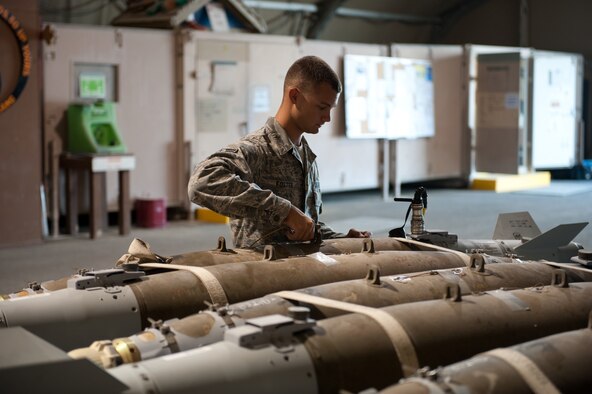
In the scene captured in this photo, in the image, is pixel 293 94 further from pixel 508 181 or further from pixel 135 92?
pixel 508 181

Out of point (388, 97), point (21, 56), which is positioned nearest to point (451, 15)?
point (388, 97)

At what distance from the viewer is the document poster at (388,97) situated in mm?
10797

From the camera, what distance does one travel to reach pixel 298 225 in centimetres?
304

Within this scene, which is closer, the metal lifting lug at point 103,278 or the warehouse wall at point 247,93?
the metal lifting lug at point 103,278

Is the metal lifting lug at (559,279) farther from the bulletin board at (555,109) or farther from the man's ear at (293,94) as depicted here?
the bulletin board at (555,109)

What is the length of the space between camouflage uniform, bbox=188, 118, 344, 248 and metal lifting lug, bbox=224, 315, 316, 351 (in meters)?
0.97

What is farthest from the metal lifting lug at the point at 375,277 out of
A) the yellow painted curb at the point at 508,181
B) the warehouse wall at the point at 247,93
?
the yellow painted curb at the point at 508,181

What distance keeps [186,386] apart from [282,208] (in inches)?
47.4

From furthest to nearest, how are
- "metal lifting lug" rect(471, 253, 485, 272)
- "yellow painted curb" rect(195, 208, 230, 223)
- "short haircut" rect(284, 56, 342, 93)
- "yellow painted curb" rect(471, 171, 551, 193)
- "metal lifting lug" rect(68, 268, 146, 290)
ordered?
"yellow painted curb" rect(471, 171, 551, 193), "yellow painted curb" rect(195, 208, 230, 223), "short haircut" rect(284, 56, 342, 93), "metal lifting lug" rect(471, 253, 485, 272), "metal lifting lug" rect(68, 268, 146, 290)

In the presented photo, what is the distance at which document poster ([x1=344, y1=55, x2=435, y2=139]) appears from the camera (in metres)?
10.8

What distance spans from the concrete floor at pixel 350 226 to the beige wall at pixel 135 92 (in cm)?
54

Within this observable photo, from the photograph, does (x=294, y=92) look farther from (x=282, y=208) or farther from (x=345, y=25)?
(x=345, y=25)

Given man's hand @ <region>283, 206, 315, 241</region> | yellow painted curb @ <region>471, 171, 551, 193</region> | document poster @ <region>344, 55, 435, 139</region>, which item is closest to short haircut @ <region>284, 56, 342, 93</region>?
man's hand @ <region>283, 206, 315, 241</region>

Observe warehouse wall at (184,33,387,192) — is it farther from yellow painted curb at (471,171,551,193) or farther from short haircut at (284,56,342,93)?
short haircut at (284,56,342,93)
